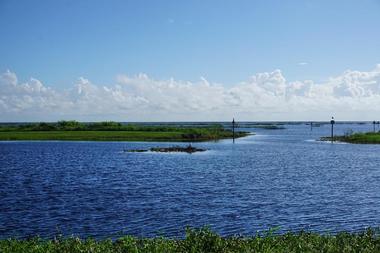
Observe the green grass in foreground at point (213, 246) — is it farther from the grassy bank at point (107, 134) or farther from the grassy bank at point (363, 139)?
the grassy bank at point (107, 134)

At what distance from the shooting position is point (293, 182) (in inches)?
1869

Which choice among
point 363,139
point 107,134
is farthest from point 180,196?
point 107,134

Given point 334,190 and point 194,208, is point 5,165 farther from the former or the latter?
point 334,190

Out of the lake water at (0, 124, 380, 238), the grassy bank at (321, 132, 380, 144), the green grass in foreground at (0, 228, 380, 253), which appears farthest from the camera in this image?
the grassy bank at (321, 132, 380, 144)

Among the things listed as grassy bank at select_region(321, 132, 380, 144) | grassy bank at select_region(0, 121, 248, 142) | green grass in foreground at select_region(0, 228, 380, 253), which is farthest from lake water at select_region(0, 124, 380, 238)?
grassy bank at select_region(0, 121, 248, 142)

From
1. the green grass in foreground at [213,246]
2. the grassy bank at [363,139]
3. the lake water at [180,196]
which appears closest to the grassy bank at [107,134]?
the grassy bank at [363,139]

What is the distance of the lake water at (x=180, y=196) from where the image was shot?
28203 millimetres

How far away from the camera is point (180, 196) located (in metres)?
38.3

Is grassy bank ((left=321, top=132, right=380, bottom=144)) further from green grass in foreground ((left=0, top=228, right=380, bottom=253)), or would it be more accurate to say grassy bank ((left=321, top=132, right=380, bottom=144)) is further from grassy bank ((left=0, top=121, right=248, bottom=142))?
green grass in foreground ((left=0, top=228, right=380, bottom=253))

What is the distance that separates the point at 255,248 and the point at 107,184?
30.1 m

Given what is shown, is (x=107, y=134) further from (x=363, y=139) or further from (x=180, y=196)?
(x=180, y=196)

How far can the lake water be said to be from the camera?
28203mm

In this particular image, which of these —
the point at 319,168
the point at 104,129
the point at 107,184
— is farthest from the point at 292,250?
the point at 104,129

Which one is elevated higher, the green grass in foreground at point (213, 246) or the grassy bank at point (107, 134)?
the grassy bank at point (107, 134)
